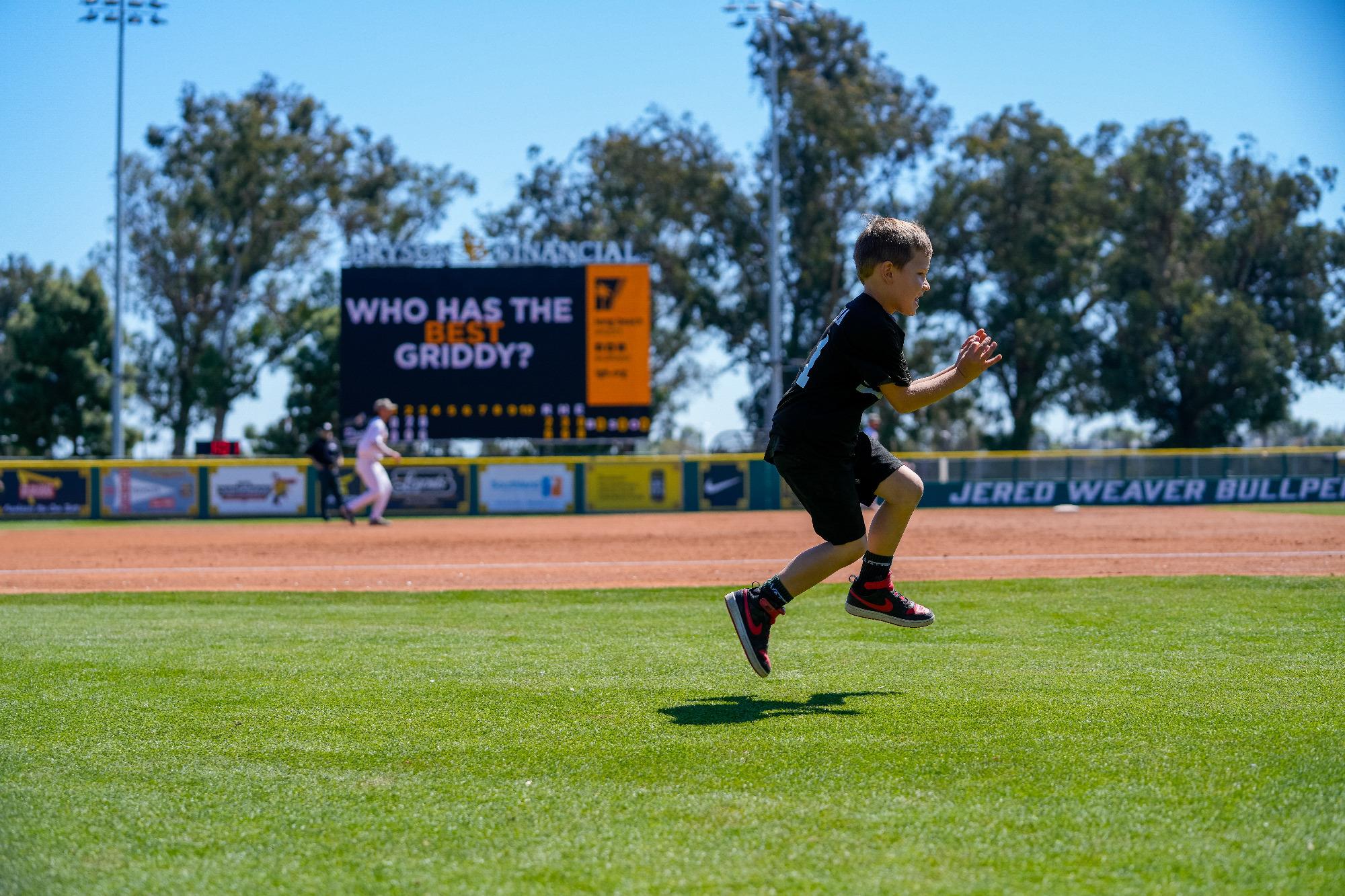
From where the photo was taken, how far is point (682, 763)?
337 centimetres

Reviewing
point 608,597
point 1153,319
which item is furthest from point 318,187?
point 608,597

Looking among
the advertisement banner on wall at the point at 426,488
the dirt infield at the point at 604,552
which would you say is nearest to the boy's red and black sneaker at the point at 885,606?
the dirt infield at the point at 604,552

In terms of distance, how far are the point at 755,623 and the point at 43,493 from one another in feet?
80.8

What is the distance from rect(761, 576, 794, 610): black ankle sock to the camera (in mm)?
4797

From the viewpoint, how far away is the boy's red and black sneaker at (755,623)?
4.71m

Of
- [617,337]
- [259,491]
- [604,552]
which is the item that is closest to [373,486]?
[604,552]

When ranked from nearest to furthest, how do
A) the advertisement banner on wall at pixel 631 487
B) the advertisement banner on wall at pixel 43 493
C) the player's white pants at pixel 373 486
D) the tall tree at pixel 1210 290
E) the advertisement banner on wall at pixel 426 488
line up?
the player's white pants at pixel 373 486
the advertisement banner on wall at pixel 43 493
the advertisement banner on wall at pixel 426 488
the advertisement banner on wall at pixel 631 487
the tall tree at pixel 1210 290

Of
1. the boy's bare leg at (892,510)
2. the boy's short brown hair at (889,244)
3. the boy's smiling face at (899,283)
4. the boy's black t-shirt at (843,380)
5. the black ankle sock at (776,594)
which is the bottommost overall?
the black ankle sock at (776,594)

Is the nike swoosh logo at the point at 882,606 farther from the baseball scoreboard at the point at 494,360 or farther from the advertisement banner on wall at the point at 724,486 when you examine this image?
the advertisement banner on wall at the point at 724,486

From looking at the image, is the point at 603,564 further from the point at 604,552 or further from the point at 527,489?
the point at 527,489

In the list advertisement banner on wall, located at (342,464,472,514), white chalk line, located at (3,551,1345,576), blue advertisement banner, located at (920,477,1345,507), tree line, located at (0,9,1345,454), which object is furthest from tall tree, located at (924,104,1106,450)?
white chalk line, located at (3,551,1345,576)

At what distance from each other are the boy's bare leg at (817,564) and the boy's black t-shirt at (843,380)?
0.38 metres

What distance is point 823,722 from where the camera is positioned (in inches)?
153

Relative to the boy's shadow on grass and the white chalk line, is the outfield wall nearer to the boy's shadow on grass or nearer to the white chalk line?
the white chalk line
